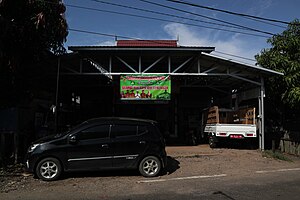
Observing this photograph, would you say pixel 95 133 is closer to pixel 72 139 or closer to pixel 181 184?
pixel 72 139

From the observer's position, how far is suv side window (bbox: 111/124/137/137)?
32.4ft

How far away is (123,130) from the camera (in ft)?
32.7

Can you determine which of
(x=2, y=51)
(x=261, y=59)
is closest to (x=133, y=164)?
(x=2, y=51)

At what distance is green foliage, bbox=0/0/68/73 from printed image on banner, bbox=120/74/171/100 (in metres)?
4.67

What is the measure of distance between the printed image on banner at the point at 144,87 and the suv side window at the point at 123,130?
5549mm

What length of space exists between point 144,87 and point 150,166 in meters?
6.19

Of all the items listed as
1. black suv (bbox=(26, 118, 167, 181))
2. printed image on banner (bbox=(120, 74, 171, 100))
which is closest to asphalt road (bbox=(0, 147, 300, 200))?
black suv (bbox=(26, 118, 167, 181))

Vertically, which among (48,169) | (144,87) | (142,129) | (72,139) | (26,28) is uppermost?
(26,28)

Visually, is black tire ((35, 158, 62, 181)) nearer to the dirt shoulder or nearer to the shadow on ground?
the dirt shoulder

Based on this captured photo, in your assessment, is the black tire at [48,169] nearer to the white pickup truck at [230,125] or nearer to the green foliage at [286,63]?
the white pickup truck at [230,125]

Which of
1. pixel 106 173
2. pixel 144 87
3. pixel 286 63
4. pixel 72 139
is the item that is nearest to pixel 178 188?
pixel 106 173

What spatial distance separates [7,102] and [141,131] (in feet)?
16.4

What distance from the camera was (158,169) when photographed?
9992mm

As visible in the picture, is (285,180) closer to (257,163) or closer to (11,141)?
(257,163)
